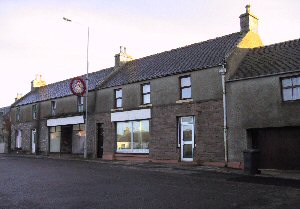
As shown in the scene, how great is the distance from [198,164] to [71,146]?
1478 centimetres

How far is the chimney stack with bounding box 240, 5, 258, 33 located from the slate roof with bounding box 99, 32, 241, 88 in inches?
24.6

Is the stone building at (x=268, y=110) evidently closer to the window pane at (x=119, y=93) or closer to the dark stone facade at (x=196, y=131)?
the dark stone facade at (x=196, y=131)

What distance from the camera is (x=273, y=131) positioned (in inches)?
715

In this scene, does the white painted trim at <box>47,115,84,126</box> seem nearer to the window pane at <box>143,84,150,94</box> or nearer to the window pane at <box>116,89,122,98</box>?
the window pane at <box>116,89,122,98</box>

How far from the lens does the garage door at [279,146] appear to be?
1734 centimetres

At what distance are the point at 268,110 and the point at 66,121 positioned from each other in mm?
18778

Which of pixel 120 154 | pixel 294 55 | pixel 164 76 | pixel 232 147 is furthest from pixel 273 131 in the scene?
pixel 120 154

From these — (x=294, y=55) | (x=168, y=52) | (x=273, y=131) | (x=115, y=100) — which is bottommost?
(x=273, y=131)

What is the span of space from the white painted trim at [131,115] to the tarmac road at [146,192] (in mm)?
9207

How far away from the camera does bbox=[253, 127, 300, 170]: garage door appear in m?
17.3

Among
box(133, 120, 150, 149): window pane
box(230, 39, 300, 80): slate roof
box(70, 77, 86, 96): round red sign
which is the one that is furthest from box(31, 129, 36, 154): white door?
box(230, 39, 300, 80): slate roof

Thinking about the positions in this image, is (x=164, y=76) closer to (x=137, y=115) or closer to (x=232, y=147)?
(x=137, y=115)

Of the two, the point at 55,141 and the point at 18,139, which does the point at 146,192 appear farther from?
the point at 18,139

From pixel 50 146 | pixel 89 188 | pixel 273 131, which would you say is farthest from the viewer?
pixel 50 146
